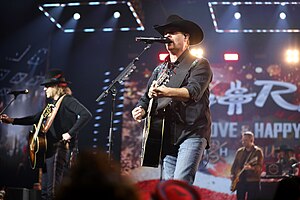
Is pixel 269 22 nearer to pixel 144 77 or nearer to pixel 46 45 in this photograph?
pixel 144 77

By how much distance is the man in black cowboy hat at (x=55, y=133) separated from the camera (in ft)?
20.4

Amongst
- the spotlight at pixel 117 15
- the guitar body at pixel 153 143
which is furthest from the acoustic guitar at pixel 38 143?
the spotlight at pixel 117 15

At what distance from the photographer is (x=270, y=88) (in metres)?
10.6

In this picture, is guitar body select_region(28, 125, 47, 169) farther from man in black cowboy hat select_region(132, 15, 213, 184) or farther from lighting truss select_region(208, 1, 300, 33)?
lighting truss select_region(208, 1, 300, 33)

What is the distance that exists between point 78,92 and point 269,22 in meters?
3.94

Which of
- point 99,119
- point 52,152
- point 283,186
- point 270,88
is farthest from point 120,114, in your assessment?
point 283,186

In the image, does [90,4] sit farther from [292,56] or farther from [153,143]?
[153,143]

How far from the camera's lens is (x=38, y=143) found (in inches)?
251

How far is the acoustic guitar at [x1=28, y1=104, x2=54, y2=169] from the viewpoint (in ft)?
20.8

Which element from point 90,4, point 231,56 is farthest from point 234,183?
point 90,4

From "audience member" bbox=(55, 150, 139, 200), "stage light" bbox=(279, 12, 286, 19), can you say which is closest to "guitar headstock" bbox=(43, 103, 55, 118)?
"stage light" bbox=(279, 12, 286, 19)

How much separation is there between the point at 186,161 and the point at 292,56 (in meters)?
7.19

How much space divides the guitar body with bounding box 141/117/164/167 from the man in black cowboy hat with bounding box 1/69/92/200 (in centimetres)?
233

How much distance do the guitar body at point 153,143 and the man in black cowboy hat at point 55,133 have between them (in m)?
2.33
